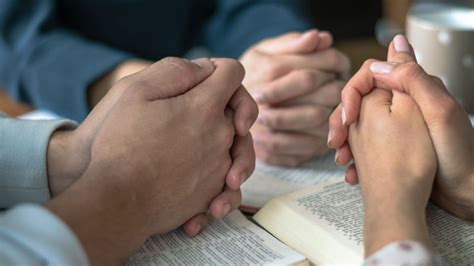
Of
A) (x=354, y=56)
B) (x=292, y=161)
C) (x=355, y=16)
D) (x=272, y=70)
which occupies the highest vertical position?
(x=272, y=70)

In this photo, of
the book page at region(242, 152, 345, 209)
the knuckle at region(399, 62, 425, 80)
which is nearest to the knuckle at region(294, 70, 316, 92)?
the book page at region(242, 152, 345, 209)

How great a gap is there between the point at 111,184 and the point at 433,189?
1.04 ft

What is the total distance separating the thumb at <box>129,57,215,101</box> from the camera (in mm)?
609

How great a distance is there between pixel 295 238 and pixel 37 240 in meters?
0.25

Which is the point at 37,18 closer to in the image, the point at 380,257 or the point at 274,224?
the point at 274,224

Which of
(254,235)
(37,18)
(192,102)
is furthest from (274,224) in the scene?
(37,18)

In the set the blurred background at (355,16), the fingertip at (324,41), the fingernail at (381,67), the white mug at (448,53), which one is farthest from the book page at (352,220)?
the blurred background at (355,16)

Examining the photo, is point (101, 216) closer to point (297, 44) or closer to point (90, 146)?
point (90, 146)

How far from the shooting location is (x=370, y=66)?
65 cm

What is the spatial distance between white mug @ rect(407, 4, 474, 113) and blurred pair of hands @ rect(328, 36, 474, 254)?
0.31 metres

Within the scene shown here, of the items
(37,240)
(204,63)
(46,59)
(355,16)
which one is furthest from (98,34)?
(355,16)

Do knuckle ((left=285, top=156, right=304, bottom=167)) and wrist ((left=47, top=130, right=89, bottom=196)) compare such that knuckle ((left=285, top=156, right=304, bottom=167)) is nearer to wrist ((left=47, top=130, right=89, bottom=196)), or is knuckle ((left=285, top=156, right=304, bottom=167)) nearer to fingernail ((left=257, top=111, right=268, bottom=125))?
fingernail ((left=257, top=111, right=268, bottom=125))

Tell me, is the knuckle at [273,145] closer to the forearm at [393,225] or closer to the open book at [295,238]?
the open book at [295,238]

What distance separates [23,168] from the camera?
64cm
